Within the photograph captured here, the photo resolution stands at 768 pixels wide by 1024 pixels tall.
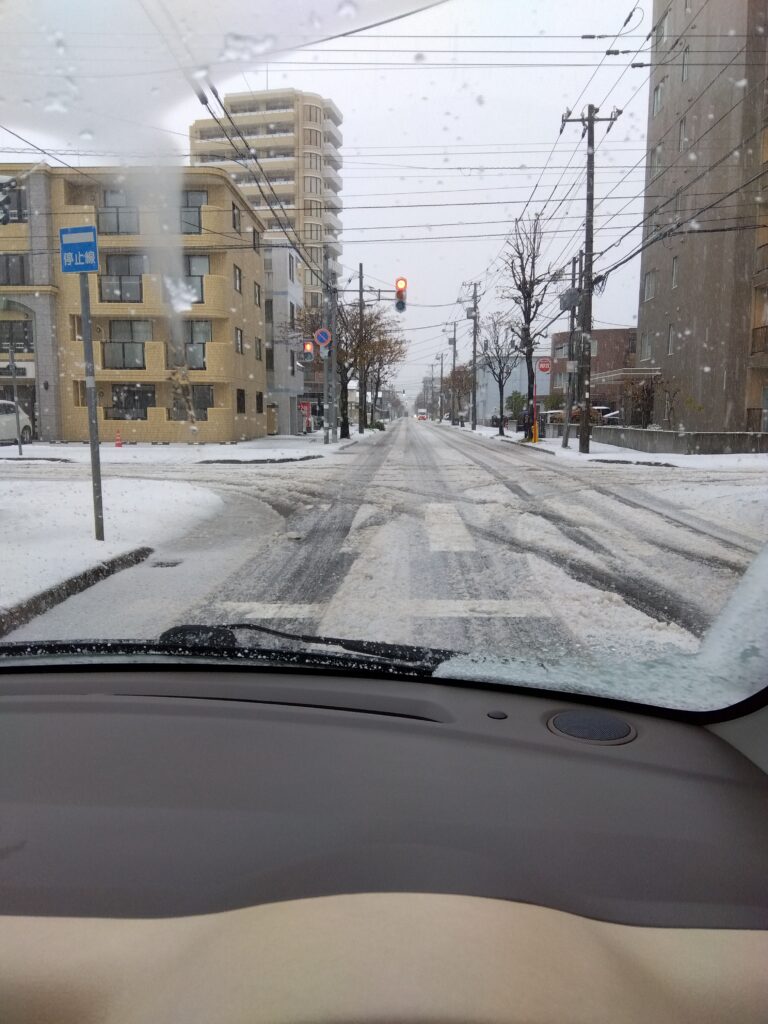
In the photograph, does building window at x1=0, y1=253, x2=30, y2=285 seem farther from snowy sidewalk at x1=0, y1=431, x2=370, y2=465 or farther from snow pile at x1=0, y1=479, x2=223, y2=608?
snow pile at x1=0, y1=479, x2=223, y2=608

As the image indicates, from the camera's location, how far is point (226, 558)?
723cm

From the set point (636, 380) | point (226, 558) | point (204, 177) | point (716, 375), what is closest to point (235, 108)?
point (226, 558)

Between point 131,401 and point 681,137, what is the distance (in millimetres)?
23915

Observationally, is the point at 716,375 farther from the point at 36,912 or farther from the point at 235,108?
the point at 36,912

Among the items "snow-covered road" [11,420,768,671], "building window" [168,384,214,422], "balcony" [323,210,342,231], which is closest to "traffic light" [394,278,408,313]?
"balcony" [323,210,342,231]

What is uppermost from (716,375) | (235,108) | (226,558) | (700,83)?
(700,83)

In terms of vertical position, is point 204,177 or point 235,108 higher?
point 204,177

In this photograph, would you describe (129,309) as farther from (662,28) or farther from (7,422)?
(662,28)

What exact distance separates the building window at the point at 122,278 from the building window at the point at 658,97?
69.7 feet

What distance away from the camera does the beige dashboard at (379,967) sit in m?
1.06

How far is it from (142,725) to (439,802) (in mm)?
927

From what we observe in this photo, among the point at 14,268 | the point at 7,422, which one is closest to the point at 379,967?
the point at 7,422

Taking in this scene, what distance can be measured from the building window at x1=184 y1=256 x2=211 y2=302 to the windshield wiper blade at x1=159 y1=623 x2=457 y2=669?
2843cm

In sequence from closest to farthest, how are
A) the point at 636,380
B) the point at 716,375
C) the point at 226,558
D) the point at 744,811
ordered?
the point at 744,811 → the point at 226,558 → the point at 716,375 → the point at 636,380
